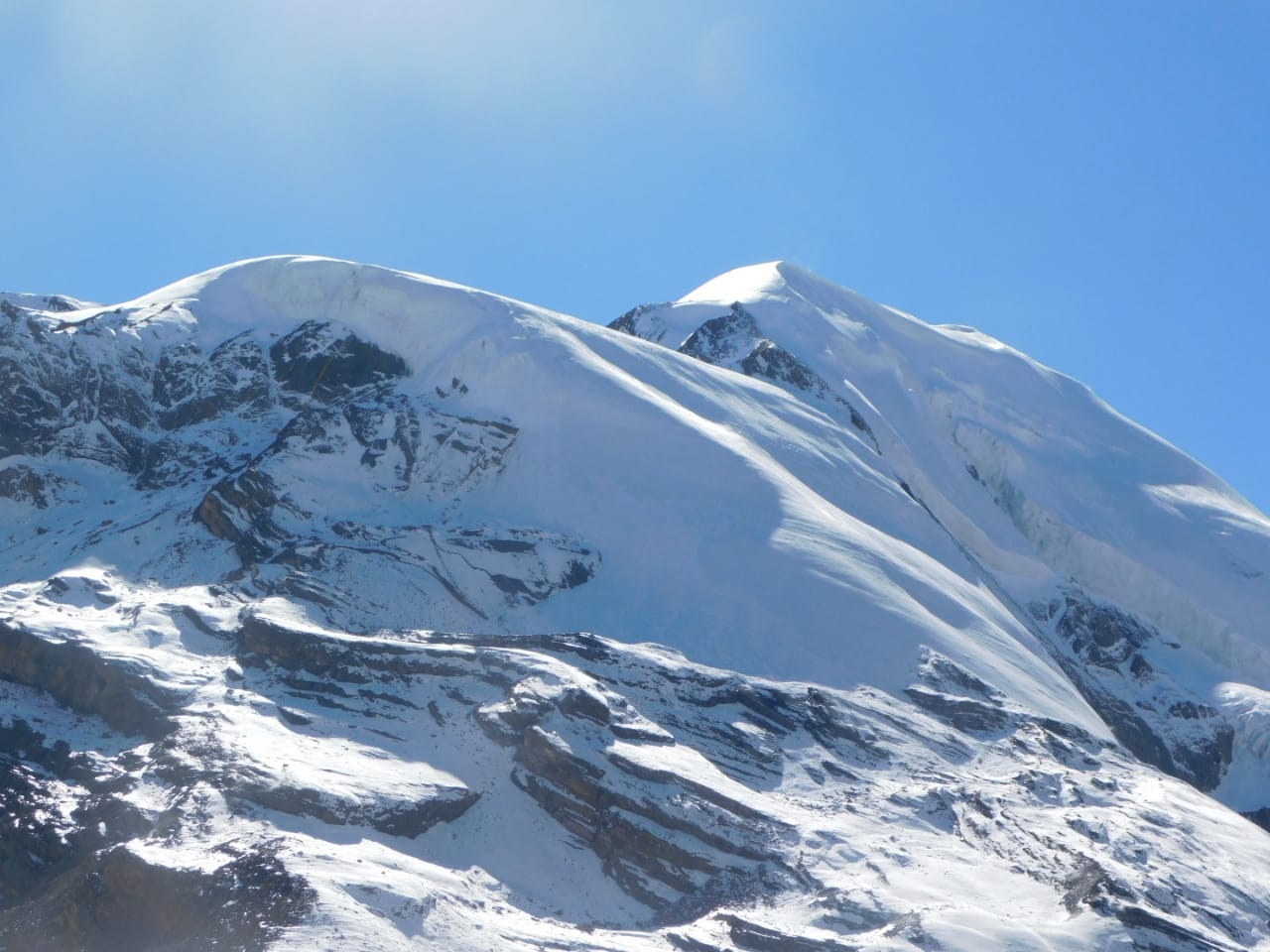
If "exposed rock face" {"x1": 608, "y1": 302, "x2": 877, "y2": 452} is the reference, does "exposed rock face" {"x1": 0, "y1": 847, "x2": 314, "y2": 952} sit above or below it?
below

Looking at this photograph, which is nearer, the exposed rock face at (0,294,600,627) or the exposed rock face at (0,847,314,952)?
the exposed rock face at (0,847,314,952)

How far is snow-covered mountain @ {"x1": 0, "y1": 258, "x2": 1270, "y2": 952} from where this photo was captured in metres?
35.0

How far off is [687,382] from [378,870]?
35.5m

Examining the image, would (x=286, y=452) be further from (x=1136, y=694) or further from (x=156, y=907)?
(x=1136, y=694)

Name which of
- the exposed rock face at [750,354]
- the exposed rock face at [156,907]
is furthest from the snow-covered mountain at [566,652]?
the exposed rock face at [750,354]

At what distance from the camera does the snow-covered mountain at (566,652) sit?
115 feet

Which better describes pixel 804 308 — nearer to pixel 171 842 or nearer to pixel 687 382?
pixel 687 382

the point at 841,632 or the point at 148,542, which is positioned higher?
the point at 841,632

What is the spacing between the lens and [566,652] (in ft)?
146

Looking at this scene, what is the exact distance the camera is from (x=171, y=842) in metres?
33.7

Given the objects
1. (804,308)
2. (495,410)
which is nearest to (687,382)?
(495,410)

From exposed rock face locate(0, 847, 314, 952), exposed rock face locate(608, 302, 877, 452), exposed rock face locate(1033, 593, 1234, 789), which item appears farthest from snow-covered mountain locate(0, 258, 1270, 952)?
exposed rock face locate(608, 302, 877, 452)

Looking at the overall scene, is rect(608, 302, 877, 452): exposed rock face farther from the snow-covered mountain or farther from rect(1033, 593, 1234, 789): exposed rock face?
rect(1033, 593, 1234, 789): exposed rock face

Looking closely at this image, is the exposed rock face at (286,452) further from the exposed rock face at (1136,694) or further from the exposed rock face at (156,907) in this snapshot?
the exposed rock face at (1136,694)
